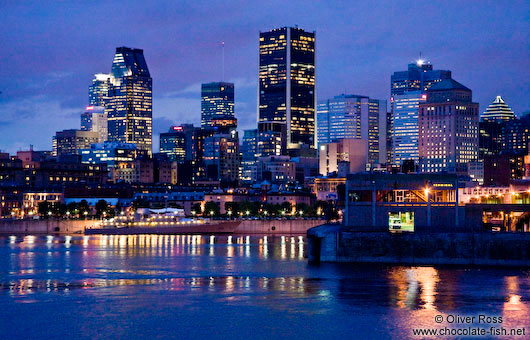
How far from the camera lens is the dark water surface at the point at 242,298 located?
6338 centimetres

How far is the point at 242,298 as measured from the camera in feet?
251

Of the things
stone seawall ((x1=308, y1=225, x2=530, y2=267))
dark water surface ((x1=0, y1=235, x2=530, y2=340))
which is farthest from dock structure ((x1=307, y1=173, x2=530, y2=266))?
dark water surface ((x1=0, y1=235, x2=530, y2=340))

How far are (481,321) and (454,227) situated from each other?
41.6 m

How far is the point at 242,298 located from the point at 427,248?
31.9 meters

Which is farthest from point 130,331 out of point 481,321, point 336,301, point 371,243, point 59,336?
point 371,243

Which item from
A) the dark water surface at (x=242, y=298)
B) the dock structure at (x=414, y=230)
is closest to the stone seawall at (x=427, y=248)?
the dock structure at (x=414, y=230)

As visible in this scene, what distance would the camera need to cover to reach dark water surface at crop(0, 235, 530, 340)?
63.4 meters

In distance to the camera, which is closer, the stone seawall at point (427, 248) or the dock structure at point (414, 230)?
the stone seawall at point (427, 248)

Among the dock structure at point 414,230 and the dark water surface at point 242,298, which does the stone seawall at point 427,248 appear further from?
the dark water surface at point 242,298

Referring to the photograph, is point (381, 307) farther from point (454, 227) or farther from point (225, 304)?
point (454, 227)

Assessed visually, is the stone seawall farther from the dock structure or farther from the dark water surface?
the dark water surface

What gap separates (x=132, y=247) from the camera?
14400 cm

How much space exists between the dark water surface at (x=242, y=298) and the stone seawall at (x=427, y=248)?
143 inches

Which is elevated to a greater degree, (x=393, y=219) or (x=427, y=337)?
(x=393, y=219)
